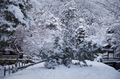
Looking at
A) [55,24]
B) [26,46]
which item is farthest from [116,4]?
[26,46]

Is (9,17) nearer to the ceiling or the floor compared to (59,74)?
nearer to the ceiling

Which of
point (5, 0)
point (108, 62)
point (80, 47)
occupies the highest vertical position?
point (5, 0)

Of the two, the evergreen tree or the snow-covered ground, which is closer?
the evergreen tree

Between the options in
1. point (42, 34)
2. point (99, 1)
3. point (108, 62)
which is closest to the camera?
point (99, 1)

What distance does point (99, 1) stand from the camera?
8.97 meters

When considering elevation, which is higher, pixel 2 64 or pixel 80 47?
pixel 80 47

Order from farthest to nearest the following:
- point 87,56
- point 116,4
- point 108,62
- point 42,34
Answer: point 108,62 → point 42,34 → point 87,56 → point 116,4

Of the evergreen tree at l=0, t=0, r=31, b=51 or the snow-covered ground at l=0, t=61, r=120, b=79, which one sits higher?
the evergreen tree at l=0, t=0, r=31, b=51

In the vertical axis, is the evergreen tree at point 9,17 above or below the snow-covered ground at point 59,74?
above

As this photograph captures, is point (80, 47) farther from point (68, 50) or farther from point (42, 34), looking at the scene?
point (42, 34)

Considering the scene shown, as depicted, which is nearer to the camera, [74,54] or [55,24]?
[74,54]

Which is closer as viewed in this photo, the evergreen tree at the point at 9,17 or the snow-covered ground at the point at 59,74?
the evergreen tree at the point at 9,17

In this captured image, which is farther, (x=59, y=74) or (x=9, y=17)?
(x=59, y=74)

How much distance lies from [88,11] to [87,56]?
37800mm
